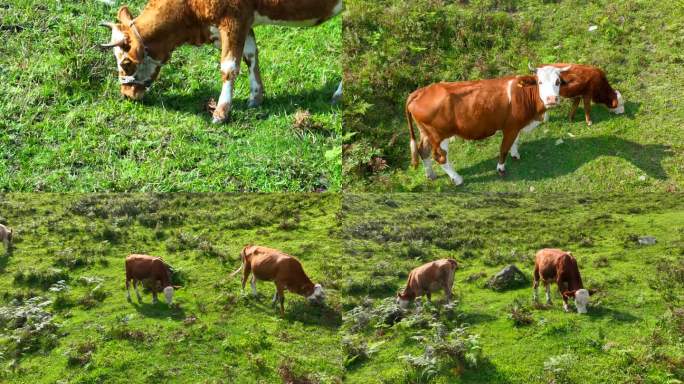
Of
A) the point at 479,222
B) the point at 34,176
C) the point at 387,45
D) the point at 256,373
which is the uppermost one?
the point at 387,45

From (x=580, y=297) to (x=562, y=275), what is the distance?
0.35 m

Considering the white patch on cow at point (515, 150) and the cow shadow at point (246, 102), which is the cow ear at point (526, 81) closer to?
the white patch on cow at point (515, 150)

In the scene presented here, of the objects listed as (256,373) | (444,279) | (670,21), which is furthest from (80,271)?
(670,21)

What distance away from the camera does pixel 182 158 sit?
42.7 ft

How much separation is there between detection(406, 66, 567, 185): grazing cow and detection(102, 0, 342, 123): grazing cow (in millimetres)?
1742

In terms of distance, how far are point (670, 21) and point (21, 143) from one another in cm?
808

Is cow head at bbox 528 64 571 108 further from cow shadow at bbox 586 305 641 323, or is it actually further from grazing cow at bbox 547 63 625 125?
cow shadow at bbox 586 305 641 323

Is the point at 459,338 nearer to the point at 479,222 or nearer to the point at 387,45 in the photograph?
the point at 479,222

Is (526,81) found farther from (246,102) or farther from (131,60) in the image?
(131,60)

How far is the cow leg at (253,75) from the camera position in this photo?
1318 centimetres

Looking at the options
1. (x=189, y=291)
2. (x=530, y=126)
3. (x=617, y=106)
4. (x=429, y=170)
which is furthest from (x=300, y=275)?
(x=617, y=106)

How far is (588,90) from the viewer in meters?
13.0

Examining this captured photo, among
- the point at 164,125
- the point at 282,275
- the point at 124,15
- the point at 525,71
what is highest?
the point at 124,15

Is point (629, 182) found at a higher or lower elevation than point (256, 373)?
higher
